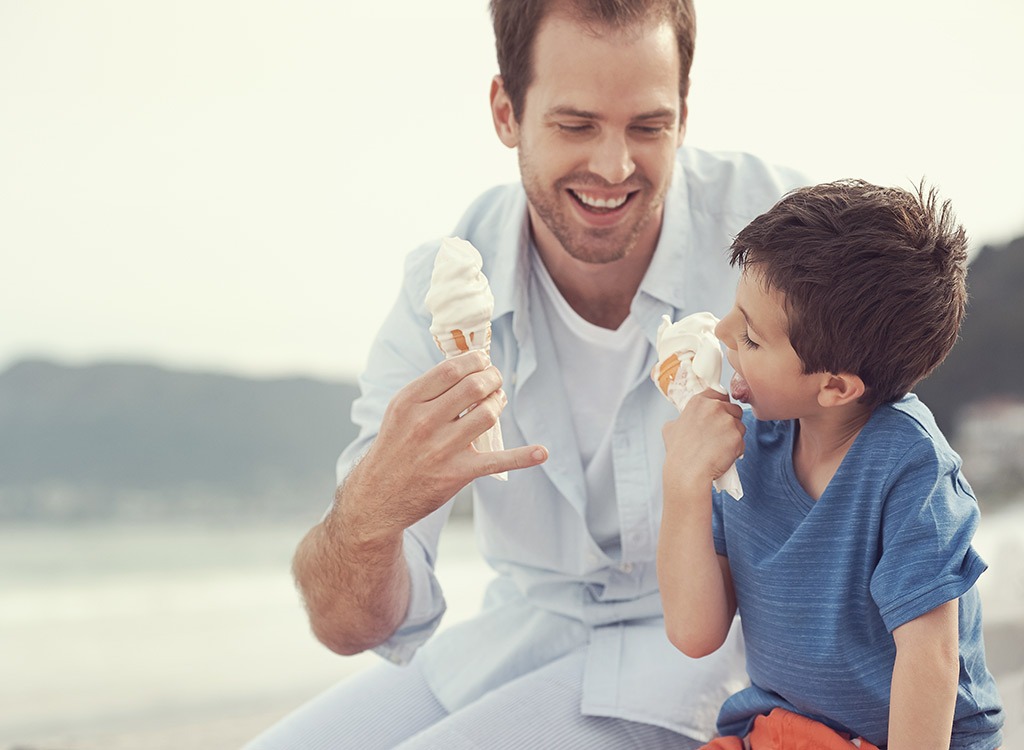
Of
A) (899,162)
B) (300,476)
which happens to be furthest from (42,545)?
(899,162)

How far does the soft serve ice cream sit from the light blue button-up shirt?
50 cm

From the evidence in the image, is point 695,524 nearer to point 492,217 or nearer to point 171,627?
point 492,217

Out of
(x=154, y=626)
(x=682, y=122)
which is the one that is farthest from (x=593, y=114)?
(x=154, y=626)

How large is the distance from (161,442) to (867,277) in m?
8.87

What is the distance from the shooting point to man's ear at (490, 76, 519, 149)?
2383 mm

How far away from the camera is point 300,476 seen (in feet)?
32.5

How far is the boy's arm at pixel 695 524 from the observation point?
5.04 feet

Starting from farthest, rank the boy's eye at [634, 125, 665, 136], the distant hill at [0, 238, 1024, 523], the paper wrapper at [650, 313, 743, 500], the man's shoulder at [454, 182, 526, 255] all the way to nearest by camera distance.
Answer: the distant hill at [0, 238, 1024, 523], the man's shoulder at [454, 182, 526, 255], the boy's eye at [634, 125, 665, 136], the paper wrapper at [650, 313, 743, 500]

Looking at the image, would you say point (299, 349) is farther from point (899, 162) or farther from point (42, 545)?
point (899, 162)

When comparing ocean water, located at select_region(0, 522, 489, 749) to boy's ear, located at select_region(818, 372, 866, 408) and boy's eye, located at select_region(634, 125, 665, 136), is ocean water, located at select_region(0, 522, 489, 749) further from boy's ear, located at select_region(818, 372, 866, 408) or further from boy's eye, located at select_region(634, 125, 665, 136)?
boy's ear, located at select_region(818, 372, 866, 408)

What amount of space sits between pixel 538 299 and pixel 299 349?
22.1 feet

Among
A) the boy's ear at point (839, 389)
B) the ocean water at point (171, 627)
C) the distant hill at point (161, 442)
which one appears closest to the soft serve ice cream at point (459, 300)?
the boy's ear at point (839, 389)

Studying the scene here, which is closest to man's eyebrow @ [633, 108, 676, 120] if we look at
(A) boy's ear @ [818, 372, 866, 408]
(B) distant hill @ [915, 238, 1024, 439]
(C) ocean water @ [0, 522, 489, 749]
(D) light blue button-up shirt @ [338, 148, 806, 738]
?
(D) light blue button-up shirt @ [338, 148, 806, 738]

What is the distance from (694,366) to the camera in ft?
5.26
